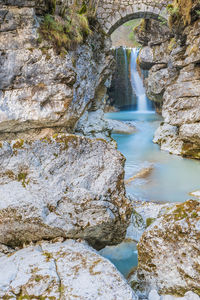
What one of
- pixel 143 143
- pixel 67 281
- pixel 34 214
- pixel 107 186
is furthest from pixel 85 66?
pixel 143 143

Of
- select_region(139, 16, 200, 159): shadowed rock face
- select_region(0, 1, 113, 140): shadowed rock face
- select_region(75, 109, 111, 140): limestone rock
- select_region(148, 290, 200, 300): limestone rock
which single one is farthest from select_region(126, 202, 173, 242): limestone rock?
select_region(139, 16, 200, 159): shadowed rock face

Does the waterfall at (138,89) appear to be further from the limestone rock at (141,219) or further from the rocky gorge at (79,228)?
the rocky gorge at (79,228)

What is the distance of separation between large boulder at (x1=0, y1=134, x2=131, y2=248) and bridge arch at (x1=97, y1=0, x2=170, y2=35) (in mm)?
11489

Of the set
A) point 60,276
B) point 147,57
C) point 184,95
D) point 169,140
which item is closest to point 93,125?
point 184,95

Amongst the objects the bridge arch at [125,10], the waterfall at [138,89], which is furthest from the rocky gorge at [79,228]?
the waterfall at [138,89]

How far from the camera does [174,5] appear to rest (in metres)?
7.84

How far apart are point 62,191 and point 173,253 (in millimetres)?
1421

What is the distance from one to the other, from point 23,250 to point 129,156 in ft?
24.7

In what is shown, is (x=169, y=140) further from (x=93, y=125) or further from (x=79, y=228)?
(x=79, y=228)

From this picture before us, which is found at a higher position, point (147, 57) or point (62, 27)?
point (147, 57)

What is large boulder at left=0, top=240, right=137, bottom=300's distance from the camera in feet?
5.58

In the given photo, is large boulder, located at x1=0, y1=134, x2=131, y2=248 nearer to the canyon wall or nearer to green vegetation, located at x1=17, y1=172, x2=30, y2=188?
green vegetation, located at x1=17, y1=172, x2=30, y2=188

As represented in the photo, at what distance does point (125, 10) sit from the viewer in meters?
11.5

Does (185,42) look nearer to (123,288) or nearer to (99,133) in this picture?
(99,133)
